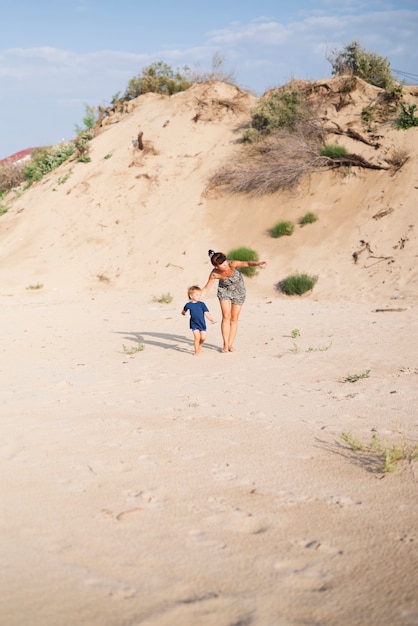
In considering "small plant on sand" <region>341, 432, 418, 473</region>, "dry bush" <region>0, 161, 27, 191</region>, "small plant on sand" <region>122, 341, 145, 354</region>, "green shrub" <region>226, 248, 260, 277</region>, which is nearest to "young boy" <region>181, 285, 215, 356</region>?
"small plant on sand" <region>122, 341, 145, 354</region>

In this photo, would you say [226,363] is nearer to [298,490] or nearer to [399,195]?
[298,490]

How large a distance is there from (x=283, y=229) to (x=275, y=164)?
2.53m

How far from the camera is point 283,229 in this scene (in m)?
17.2

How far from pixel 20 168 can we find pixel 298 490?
1024 inches

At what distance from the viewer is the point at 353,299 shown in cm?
1407

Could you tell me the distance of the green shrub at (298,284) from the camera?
14914mm

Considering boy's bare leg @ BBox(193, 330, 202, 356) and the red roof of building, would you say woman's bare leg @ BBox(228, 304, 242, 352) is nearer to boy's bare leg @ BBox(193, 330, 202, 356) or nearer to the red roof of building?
boy's bare leg @ BBox(193, 330, 202, 356)

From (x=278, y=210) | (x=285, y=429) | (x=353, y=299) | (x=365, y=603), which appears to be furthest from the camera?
(x=278, y=210)

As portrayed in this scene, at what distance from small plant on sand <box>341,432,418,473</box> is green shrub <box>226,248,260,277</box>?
11.6 m

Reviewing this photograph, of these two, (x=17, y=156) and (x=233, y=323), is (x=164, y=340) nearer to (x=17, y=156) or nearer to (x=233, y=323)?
(x=233, y=323)

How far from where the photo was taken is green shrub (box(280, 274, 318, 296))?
1491cm

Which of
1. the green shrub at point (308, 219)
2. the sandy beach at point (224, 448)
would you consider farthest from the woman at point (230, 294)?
the green shrub at point (308, 219)

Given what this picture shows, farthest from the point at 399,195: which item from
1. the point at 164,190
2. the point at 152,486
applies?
the point at 152,486

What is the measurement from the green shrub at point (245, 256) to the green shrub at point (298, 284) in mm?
1477
